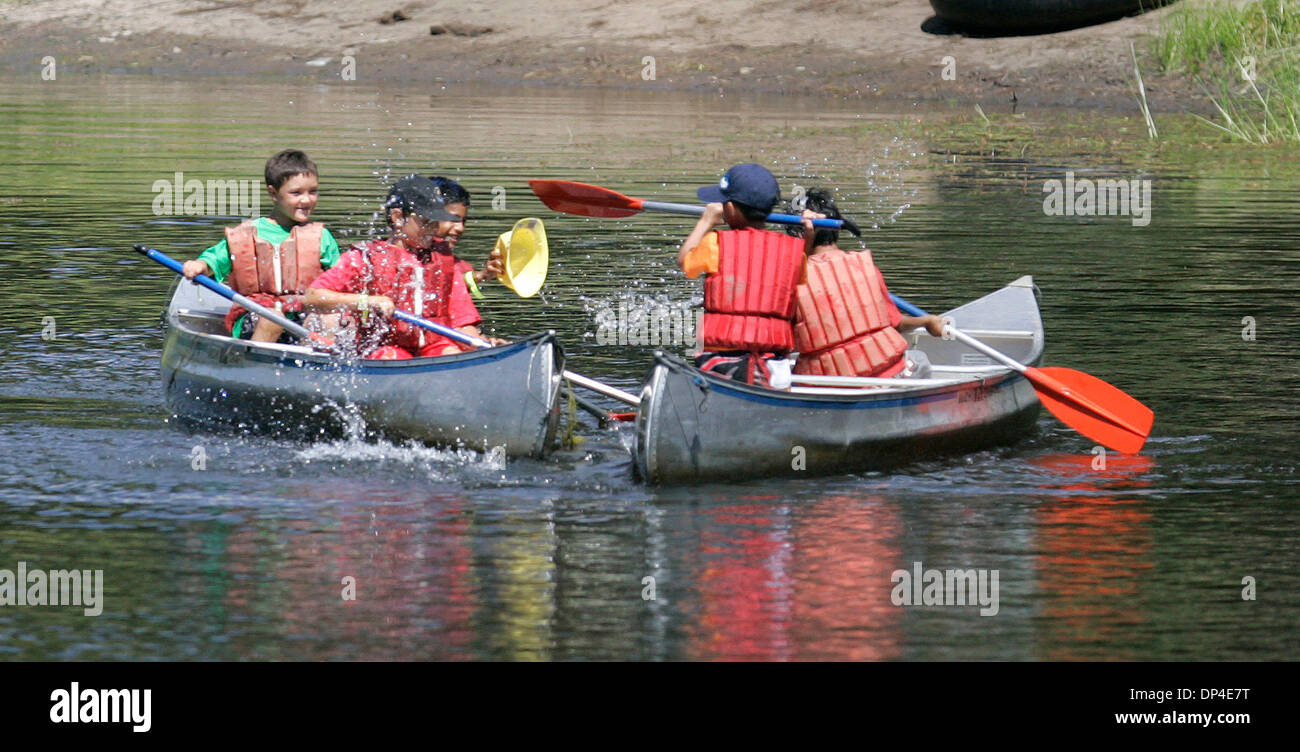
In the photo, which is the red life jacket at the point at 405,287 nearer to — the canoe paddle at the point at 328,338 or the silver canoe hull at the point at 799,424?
the canoe paddle at the point at 328,338

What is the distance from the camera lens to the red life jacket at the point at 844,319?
8047 mm

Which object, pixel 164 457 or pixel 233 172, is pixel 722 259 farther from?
pixel 233 172

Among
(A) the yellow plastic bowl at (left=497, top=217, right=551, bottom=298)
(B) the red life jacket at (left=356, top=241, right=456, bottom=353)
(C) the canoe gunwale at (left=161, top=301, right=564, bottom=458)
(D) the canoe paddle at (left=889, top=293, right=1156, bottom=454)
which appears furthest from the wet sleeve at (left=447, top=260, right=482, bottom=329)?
(D) the canoe paddle at (left=889, top=293, right=1156, bottom=454)

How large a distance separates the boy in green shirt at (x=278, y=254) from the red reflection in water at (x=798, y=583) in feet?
9.10

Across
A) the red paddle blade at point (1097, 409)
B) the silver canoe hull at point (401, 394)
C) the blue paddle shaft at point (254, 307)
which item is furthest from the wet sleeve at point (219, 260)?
the red paddle blade at point (1097, 409)

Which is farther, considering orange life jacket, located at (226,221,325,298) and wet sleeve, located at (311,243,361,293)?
orange life jacket, located at (226,221,325,298)

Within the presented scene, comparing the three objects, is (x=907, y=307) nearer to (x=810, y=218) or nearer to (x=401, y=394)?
(x=810, y=218)

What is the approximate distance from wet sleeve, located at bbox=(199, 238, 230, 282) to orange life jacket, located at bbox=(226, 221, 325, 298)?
0.05 m

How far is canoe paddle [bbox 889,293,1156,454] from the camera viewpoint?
8148 mm

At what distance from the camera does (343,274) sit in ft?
26.6

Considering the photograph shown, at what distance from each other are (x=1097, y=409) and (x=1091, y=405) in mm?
37

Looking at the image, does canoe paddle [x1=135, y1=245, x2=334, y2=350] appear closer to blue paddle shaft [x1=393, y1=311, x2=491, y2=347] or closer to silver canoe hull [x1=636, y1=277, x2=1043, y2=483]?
blue paddle shaft [x1=393, y1=311, x2=491, y2=347]

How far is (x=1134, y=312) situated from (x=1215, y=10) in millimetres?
12246

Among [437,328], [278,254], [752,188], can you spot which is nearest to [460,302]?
[437,328]
